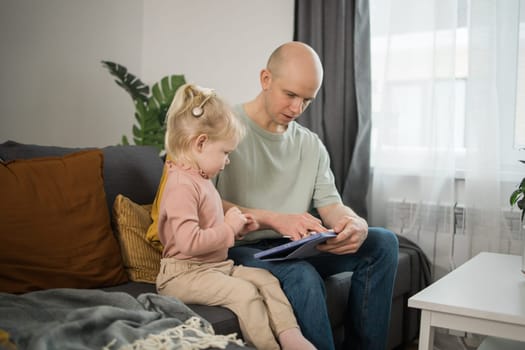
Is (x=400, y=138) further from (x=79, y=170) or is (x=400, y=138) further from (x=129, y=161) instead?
(x=79, y=170)

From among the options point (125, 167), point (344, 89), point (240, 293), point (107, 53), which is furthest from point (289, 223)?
point (107, 53)

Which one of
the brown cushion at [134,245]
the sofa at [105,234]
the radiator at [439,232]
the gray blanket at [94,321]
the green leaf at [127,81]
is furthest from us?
the green leaf at [127,81]

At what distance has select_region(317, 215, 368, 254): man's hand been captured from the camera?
193 centimetres

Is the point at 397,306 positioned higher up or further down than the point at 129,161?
further down

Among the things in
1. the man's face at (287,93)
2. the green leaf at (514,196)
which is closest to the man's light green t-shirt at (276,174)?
the man's face at (287,93)

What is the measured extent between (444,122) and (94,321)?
85.5 inches

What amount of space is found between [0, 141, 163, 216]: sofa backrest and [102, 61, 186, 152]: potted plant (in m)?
1.28

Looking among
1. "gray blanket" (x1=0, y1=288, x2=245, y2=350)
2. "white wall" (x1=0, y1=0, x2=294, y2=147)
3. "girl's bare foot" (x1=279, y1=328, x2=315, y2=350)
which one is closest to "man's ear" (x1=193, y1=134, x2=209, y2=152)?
"gray blanket" (x1=0, y1=288, x2=245, y2=350)

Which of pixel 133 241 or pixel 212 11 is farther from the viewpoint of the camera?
pixel 212 11

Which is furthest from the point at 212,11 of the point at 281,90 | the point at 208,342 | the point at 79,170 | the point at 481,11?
the point at 208,342

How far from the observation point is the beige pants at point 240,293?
1.69 meters

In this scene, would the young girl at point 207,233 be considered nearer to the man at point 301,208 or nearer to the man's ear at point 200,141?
the man's ear at point 200,141

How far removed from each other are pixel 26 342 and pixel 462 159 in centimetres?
234

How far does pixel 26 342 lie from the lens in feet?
4.13
